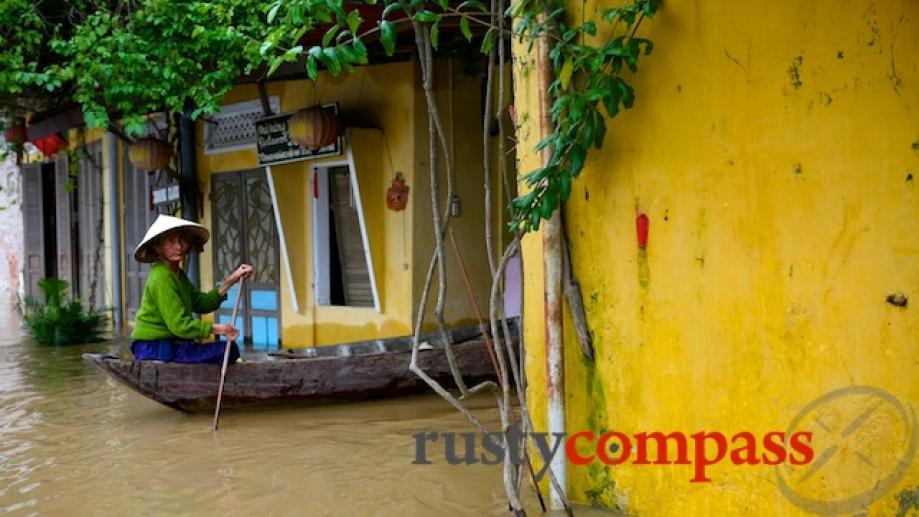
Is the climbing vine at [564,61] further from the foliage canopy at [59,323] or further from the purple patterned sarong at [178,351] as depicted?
the foliage canopy at [59,323]

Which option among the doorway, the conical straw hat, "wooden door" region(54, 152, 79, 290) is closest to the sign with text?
the doorway

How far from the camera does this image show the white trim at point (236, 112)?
32.1 feet

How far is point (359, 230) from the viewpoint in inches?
354

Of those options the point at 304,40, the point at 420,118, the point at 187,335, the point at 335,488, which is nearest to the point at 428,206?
the point at 420,118

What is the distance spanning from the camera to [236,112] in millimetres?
10398

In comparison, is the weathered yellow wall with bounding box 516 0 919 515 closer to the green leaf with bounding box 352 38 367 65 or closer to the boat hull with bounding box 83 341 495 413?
the green leaf with bounding box 352 38 367 65

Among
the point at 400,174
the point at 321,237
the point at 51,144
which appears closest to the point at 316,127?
the point at 400,174

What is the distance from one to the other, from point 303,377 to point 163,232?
4.96ft

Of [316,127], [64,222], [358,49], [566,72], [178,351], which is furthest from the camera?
[64,222]

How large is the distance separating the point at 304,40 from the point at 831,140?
203 inches

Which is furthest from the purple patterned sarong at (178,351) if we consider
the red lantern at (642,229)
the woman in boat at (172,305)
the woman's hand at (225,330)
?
the red lantern at (642,229)

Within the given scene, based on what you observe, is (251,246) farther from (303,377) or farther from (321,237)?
(303,377)

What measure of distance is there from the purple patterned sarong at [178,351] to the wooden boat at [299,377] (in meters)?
0.06

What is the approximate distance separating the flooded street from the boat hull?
7.1 inches
